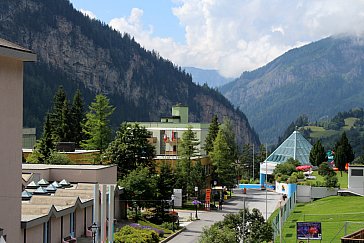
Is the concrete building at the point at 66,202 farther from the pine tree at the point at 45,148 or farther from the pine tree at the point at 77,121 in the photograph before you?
the pine tree at the point at 77,121

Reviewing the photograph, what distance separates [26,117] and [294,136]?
8111 cm

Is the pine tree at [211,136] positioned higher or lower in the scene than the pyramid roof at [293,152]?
higher

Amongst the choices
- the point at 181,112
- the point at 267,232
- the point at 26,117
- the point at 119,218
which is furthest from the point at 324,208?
the point at 26,117

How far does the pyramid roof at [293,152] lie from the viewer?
4193 inches

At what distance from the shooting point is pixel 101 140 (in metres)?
76.7

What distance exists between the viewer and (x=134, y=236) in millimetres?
36375

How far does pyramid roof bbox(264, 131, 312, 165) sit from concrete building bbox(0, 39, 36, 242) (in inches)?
3095

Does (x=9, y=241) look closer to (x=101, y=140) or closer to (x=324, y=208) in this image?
(x=324, y=208)

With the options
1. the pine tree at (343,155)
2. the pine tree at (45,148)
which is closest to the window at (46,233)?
the pine tree at (45,148)

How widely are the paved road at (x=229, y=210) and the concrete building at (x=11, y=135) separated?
15.5m

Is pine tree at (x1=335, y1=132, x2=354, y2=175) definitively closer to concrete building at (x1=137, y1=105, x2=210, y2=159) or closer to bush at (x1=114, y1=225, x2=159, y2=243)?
concrete building at (x1=137, y1=105, x2=210, y2=159)

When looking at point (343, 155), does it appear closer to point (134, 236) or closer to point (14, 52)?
point (134, 236)

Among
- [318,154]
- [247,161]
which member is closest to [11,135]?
[318,154]

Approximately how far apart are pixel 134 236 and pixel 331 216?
17.7 meters
